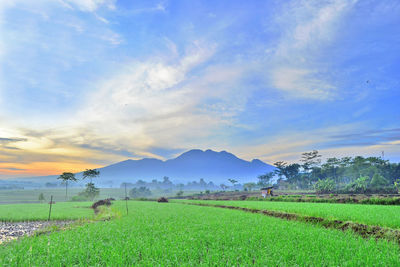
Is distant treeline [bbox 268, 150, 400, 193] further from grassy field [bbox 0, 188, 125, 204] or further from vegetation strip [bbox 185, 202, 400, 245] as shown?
grassy field [bbox 0, 188, 125, 204]

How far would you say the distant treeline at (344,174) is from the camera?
5644 cm

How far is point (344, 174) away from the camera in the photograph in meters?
85.3

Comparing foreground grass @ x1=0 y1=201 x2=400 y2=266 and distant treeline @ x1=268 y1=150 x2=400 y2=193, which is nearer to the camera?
foreground grass @ x1=0 y1=201 x2=400 y2=266

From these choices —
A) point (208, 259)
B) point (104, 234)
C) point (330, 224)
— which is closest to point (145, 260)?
point (208, 259)

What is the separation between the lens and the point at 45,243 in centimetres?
825

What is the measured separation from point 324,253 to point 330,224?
7248 millimetres

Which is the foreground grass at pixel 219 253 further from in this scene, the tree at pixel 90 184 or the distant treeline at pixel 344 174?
the tree at pixel 90 184

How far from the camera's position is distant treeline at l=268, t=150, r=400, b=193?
56.4m

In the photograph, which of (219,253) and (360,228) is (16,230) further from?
(360,228)

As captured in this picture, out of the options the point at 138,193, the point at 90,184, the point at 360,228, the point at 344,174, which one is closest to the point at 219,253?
the point at 360,228

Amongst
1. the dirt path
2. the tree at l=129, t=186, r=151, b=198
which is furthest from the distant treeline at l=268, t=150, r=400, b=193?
the tree at l=129, t=186, r=151, b=198

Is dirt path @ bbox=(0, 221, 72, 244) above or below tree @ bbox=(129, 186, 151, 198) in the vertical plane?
above

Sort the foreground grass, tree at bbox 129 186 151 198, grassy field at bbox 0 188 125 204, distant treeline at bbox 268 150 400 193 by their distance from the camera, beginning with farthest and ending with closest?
tree at bbox 129 186 151 198 → grassy field at bbox 0 188 125 204 → distant treeline at bbox 268 150 400 193 → the foreground grass

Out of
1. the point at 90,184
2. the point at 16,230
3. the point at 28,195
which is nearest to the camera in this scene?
the point at 16,230
